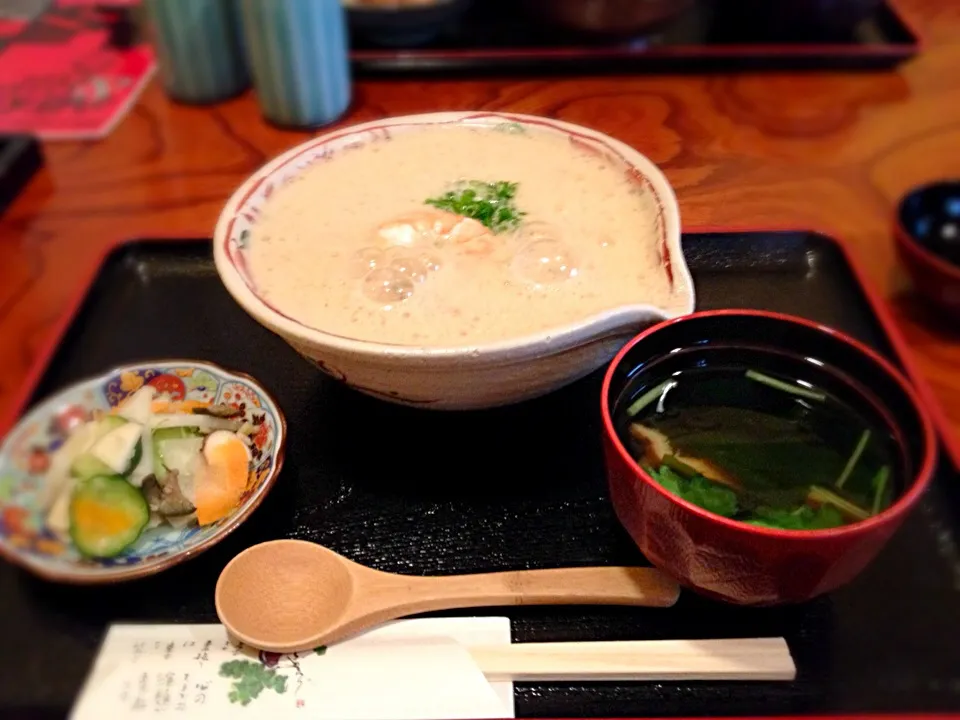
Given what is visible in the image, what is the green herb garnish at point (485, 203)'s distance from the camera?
0.89m

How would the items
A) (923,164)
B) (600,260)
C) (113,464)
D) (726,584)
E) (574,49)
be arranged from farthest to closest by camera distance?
1. (574,49)
2. (923,164)
3. (600,260)
4. (113,464)
5. (726,584)

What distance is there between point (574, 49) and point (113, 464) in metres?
1.22

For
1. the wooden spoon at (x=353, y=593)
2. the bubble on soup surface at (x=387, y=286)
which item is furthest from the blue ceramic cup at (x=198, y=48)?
the wooden spoon at (x=353, y=593)

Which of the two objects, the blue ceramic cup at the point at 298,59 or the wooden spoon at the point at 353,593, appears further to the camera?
the blue ceramic cup at the point at 298,59

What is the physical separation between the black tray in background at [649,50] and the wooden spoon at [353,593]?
1.15 m

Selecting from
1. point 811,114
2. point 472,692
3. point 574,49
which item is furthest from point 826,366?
point 574,49

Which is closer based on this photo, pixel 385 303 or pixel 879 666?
pixel 879 666

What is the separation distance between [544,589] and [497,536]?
86mm

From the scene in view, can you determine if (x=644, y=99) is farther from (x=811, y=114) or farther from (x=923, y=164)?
(x=923, y=164)

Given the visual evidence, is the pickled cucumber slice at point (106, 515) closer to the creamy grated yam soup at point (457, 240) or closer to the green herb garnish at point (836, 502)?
the creamy grated yam soup at point (457, 240)

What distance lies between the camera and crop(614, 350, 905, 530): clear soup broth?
0.62m

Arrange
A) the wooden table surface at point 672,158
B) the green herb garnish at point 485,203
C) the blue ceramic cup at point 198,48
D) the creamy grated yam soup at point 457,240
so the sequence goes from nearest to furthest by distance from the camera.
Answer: the creamy grated yam soup at point 457,240 → the green herb garnish at point 485,203 → the wooden table surface at point 672,158 → the blue ceramic cup at point 198,48

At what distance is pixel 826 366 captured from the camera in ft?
2.28

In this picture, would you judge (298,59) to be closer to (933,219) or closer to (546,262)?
(546,262)
